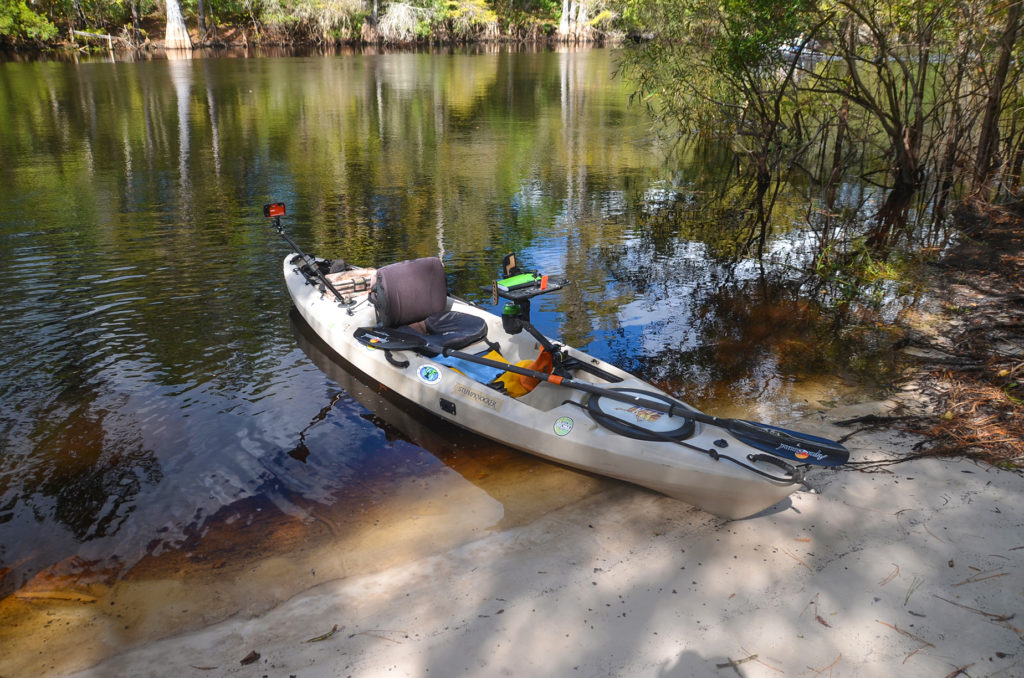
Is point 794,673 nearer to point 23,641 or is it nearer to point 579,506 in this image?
point 579,506

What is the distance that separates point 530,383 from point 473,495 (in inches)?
45.2

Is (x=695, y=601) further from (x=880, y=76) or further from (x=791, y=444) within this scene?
(x=880, y=76)

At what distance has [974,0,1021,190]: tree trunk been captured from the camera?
30.7 feet

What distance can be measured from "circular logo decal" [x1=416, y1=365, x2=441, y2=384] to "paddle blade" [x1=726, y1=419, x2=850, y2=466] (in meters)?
2.57

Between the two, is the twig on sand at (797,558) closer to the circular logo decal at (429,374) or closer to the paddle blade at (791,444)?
the paddle blade at (791,444)

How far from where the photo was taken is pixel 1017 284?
27.0 feet

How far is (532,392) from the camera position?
5.98 metres

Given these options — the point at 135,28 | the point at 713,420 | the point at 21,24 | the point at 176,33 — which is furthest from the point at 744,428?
the point at 135,28

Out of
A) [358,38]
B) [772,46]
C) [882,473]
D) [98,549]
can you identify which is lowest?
[98,549]

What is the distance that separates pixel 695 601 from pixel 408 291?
13.5 ft

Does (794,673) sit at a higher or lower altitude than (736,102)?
lower

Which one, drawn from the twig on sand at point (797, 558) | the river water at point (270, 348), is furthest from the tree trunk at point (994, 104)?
the twig on sand at point (797, 558)

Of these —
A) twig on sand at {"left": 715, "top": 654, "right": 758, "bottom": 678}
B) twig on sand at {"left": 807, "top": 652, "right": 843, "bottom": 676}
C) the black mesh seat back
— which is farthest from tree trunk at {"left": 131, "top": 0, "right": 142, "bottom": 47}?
twig on sand at {"left": 807, "top": 652, "right": 843, "bottom": 676}

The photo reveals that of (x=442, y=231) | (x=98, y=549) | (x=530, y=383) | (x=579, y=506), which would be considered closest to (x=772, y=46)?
(x=442, y=231)
